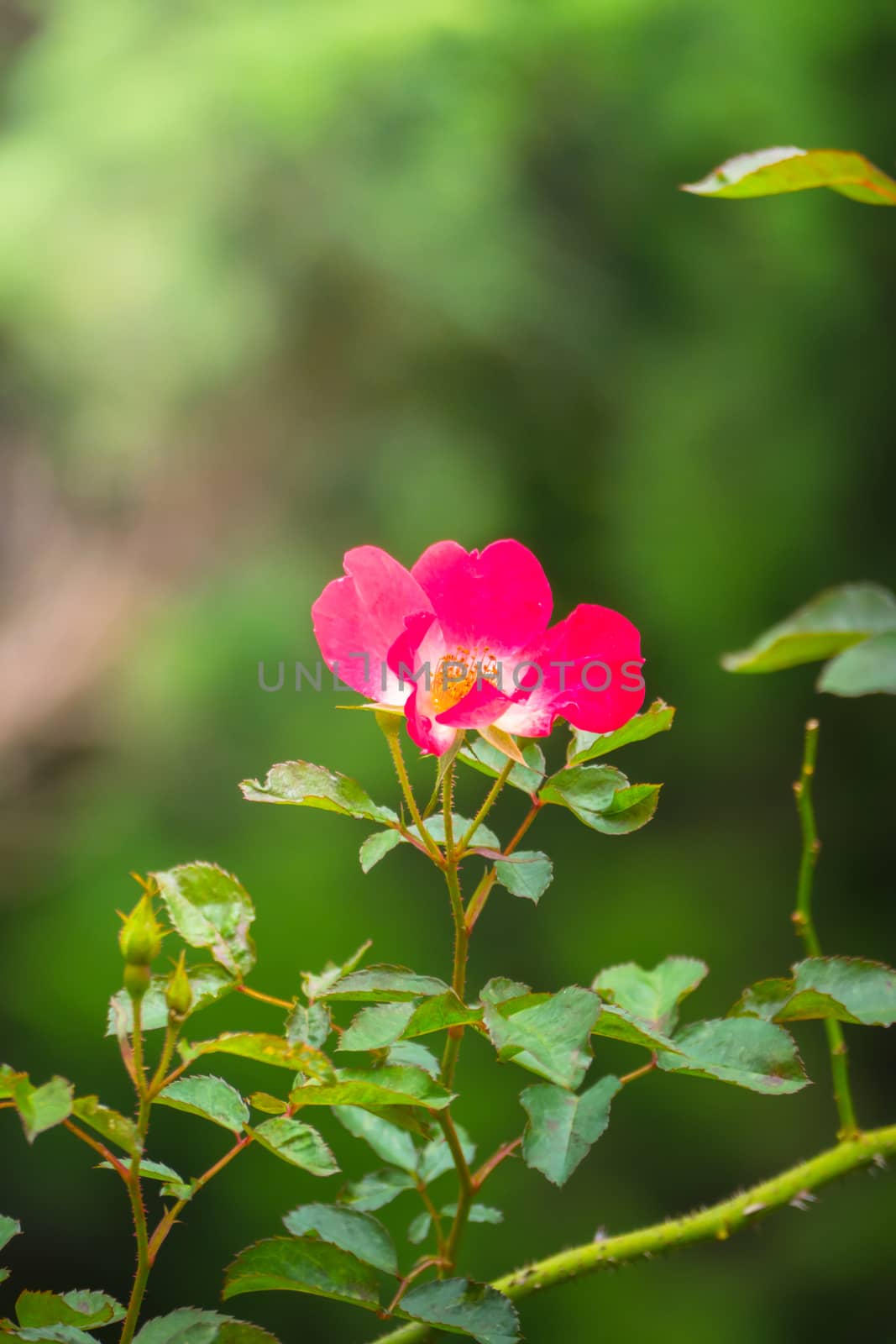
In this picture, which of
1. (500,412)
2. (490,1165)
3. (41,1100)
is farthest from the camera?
(500,412)

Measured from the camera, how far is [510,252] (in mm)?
1485

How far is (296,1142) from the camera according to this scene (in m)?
0.32

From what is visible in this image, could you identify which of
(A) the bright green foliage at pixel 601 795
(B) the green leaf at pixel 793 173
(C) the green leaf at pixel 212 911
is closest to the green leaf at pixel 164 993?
(C) the green leaf at pixel 212 911

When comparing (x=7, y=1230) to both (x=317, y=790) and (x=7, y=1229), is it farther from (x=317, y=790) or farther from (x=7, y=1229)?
(x=317, y=790)

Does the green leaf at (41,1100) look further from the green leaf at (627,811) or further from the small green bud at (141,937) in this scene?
the green leaf at (627,811)

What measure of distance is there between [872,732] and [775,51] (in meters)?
0.86

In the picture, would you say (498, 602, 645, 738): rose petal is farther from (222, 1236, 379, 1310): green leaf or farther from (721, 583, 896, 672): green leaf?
(222, 1236, 379, 1310): green leaf

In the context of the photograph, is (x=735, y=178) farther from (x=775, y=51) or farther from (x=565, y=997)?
(x=775, y=51)

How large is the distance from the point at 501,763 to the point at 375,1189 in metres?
0.16

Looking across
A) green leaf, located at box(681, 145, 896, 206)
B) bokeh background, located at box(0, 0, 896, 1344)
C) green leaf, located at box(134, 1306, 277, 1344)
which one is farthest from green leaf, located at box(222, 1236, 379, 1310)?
bokeh background, located at box(0, 0, 896, 1344)

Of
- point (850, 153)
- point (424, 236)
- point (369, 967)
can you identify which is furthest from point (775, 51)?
point (369, 967)

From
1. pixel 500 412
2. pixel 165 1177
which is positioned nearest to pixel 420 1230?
pixel 165 1177

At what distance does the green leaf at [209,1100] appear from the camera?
326 millimetres

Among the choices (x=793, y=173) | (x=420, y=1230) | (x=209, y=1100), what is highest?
(x=793, y=173)
